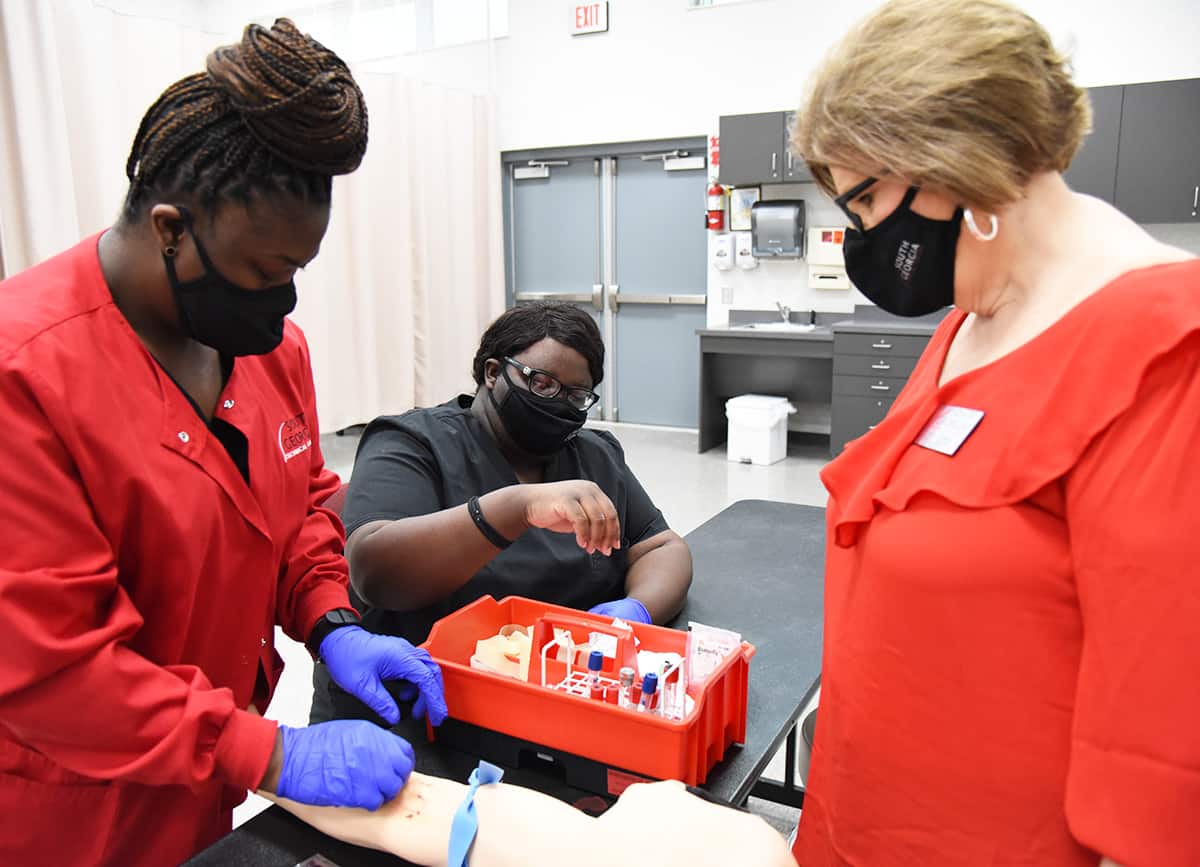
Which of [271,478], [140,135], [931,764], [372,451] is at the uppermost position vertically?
[140,135]

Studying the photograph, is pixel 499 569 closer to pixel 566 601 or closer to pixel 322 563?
pixel 566 601

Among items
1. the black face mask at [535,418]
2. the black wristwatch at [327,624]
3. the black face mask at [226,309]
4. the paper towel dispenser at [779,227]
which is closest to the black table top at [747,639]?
the black wristwatch at [327,624]

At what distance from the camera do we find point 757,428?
5492 millimetres

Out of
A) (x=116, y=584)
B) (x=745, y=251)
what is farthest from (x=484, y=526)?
(x=745, y=251)

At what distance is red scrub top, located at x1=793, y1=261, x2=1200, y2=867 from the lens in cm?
70

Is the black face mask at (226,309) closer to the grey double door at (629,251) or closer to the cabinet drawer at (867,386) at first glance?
the cabinet drawer at (867,386)

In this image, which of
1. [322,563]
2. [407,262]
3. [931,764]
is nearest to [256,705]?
Result: [322,563]

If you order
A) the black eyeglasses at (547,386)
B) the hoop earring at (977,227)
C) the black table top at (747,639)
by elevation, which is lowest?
the black table top at (747,639)

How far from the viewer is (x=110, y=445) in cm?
86

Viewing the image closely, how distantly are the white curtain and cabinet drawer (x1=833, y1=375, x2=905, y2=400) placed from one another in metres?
2.80

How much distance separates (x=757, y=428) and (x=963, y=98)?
4.74 meters

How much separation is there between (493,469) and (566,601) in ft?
0.95

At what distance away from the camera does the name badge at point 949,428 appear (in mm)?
869

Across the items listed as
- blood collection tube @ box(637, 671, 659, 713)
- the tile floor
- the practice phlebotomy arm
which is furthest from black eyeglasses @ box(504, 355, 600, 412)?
the tile floor
